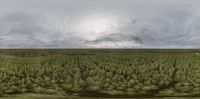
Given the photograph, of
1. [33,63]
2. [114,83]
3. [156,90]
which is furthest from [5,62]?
[156,90]

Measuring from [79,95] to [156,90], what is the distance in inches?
404

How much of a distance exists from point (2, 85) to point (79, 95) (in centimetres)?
1160

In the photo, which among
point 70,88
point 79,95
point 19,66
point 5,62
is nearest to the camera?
point 79,95

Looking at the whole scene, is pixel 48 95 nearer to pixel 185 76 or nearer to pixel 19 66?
pixel 19 66

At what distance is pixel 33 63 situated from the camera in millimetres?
69625

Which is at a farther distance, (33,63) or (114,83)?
(33,63)

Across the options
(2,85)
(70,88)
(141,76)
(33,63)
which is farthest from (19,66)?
(141,76)

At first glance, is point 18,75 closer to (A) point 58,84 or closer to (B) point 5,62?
(A) point 58,84

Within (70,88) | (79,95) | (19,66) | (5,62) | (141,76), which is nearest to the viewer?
(79,95)

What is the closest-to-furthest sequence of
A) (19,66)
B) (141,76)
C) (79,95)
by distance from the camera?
1. (79,95)
2. (141,76)
3. (19,66)

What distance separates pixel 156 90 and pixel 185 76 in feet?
25.6

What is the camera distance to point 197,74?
61656 millimetres

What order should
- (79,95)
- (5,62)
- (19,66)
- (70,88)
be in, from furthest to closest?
(5,62) < (19,66) < (70,88) < (79,95)

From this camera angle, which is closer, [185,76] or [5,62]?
[185,76]
